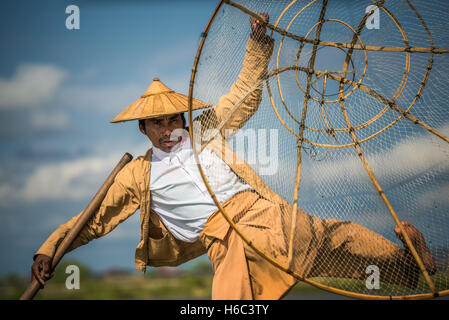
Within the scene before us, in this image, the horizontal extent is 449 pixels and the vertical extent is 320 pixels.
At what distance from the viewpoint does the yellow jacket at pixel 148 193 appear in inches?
151

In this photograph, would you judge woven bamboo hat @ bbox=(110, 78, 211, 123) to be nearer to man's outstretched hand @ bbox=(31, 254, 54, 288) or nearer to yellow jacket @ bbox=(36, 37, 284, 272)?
yellow jacket @ bbox=(36, 37, 284, 272)

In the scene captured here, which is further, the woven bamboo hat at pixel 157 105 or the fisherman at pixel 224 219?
the woven bamboo hat at pixel 157 105

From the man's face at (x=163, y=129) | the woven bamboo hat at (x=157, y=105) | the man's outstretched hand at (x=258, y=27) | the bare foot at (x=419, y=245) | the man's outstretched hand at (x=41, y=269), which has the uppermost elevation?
the man's outstretched hand at (x=258, y=27)

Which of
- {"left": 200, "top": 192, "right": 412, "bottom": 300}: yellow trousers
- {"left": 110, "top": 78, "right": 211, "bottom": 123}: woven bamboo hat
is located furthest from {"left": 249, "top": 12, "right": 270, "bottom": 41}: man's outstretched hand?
{"left": 200, "top": 192, "right": 412, "bottom": 300}: yellow trousers

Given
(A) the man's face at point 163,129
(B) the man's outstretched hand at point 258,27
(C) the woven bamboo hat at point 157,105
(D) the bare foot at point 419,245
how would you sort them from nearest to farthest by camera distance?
1. (D) the bare foot at point 419,245
2. (B) the man's outstretched hand at point 258,27
3. (C) the woven bamboo hat at point 157,105
4. (A) the man's face at point 163,129

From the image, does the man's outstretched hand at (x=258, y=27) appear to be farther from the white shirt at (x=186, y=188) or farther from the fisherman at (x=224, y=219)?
the white shirt at (x=186, y=188)

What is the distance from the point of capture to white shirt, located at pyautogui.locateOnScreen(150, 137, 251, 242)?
3.82 meters

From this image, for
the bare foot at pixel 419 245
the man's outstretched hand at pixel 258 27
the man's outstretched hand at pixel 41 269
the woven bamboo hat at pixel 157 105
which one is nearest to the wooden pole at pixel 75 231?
the man's outstretched hand at pixel 41 269

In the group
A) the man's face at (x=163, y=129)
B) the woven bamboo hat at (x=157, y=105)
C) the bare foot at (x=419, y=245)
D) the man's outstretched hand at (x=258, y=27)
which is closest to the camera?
the bare foot at (x=419, y=245)

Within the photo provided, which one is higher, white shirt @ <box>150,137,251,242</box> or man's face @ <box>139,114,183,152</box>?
man's face @ <box>139,114,183,152</box>

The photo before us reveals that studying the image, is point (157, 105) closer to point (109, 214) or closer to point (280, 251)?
point (109, 214)

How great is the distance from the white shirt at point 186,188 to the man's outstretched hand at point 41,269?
0.92 m

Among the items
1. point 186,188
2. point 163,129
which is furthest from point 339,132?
point 163,129
